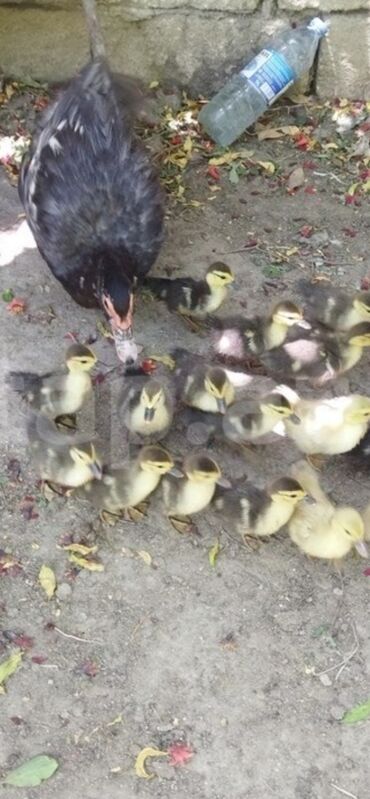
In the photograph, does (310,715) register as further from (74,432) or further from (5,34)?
(5,34)

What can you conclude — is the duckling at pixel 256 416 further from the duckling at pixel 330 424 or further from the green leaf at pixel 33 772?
the green leaf at pixel 33 772

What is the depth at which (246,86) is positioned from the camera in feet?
17.3

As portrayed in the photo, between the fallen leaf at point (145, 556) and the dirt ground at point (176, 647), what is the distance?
17 mm

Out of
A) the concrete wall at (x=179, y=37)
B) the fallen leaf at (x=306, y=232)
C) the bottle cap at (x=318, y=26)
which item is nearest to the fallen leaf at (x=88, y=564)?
the fallen leaf at (x=306, y=232)

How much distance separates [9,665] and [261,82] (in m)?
3.38

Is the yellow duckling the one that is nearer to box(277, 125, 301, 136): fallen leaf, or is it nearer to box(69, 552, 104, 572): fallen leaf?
box(69, 552, 104, 572): fallen leaf

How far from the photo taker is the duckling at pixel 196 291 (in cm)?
412

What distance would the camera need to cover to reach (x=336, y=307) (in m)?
4.17

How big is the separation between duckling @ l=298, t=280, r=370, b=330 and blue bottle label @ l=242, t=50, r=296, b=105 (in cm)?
144

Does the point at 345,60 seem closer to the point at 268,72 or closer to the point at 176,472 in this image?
the point at 268,72

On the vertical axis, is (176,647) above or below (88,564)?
below

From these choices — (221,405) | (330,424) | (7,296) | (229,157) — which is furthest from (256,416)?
(229,157)

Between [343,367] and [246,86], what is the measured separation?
200cm

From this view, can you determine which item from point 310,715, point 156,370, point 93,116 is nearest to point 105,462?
point 156,370
